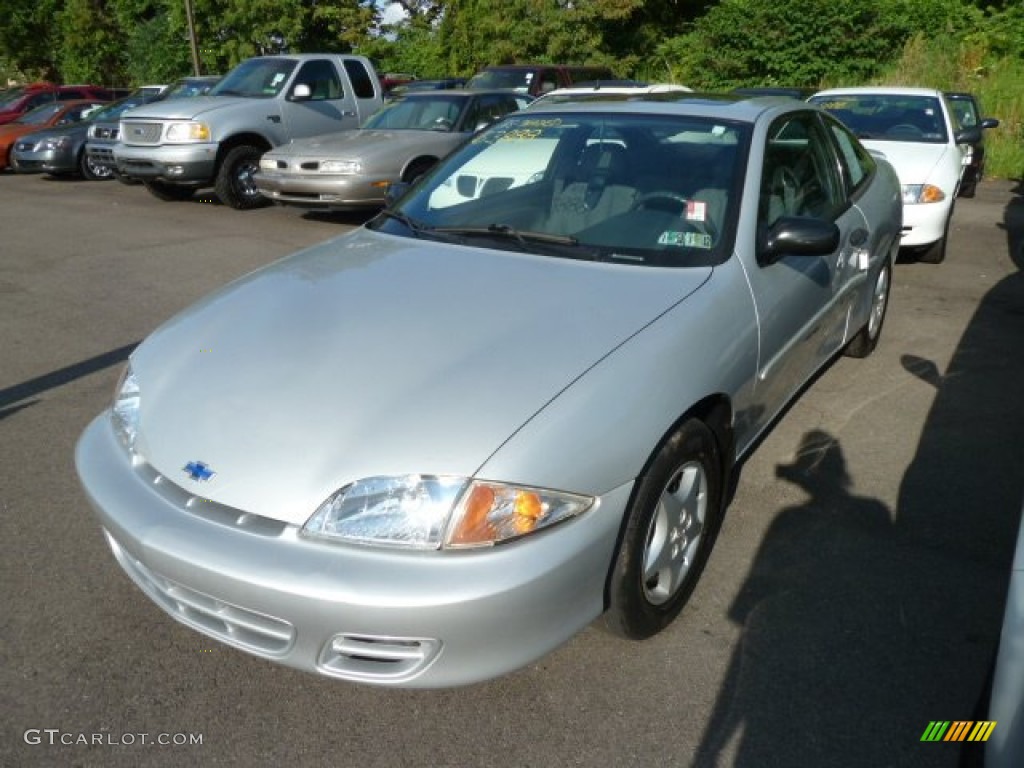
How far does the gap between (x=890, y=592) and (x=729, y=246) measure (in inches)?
51.2

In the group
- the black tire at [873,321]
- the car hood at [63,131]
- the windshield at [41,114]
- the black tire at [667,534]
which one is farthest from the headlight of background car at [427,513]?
the windshield at [41,114]

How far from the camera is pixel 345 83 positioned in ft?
39.2

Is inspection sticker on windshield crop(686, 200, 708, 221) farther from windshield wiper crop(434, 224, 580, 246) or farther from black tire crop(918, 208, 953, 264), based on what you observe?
black tire crop(918, 208, 953, 264)

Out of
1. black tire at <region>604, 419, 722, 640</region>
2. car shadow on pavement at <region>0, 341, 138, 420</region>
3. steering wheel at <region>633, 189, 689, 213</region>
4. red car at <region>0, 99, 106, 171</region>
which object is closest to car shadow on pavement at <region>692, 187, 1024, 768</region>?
black tire at <region>604, 419, 722, 640</region>

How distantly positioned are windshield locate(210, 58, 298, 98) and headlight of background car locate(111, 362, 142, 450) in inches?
381

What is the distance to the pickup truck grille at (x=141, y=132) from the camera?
1089 centimetres

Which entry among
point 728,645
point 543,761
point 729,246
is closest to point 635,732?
point 543,761

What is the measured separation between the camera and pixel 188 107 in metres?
10.9

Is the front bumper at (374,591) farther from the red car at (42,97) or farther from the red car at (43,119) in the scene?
the red car at (42,97)

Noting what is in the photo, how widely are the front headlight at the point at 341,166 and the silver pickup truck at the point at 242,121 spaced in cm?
226

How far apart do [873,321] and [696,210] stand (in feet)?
8.12

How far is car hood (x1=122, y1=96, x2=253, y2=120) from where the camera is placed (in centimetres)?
1078

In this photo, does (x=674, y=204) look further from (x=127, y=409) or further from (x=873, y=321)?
(x=873, y=321)

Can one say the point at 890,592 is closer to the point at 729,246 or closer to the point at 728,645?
the point at 728,645
